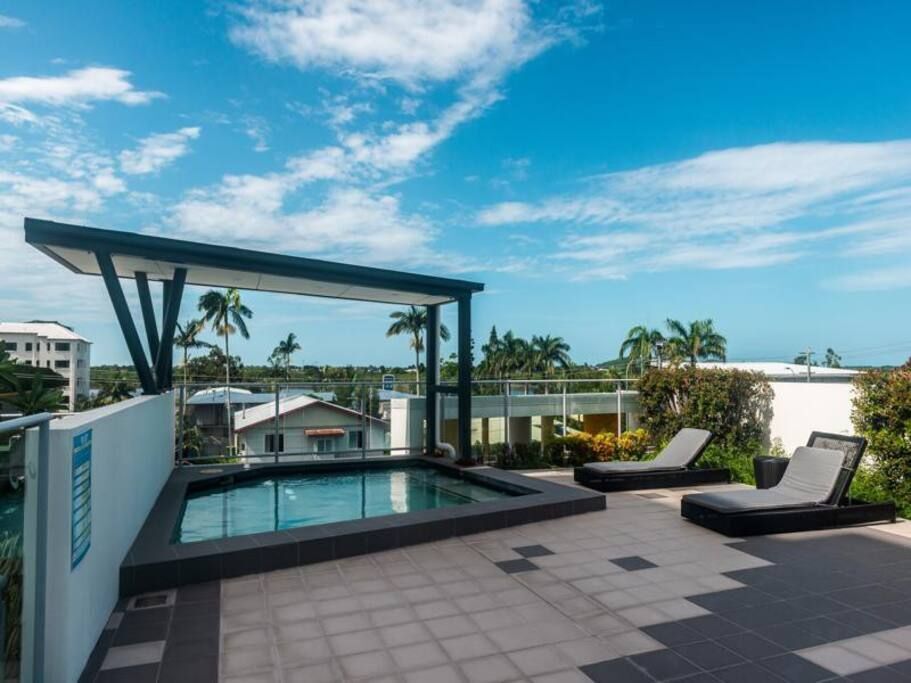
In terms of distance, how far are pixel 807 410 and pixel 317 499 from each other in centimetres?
716

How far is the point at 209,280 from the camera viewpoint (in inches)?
326

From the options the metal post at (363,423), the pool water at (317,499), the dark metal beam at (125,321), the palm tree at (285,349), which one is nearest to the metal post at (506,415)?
the pool water at (317,499)

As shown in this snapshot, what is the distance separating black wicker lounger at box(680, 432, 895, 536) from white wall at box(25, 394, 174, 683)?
5.14 metres

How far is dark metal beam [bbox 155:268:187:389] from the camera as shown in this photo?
7.48 meters

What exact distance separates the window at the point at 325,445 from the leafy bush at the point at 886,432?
7.20 metres

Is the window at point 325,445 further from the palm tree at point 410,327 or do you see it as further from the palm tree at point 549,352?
the palm tree at point 549,352

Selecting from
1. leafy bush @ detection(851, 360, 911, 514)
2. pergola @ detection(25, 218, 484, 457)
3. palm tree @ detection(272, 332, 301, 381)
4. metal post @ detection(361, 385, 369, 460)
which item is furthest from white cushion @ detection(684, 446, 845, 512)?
palm tree @ detection(272, 332, 301, 381)

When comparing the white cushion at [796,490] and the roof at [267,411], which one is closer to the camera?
the white cushion at [796,490]

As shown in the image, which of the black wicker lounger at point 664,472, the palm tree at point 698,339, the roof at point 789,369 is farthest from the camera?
the palm tree at point 698,339

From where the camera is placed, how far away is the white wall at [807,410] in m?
8.11

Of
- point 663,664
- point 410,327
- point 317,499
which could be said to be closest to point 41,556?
point 663,664

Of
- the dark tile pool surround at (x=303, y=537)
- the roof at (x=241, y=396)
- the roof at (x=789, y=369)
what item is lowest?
the dark tile pool surround at (x=303, y=537)

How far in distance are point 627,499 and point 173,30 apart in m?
9.87

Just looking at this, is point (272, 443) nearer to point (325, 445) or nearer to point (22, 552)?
point (325, 445)
